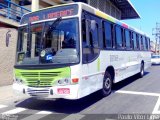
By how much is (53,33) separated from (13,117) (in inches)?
102

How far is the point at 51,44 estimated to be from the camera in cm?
684

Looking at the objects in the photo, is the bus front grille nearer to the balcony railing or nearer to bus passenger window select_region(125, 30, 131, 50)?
bus passenger window select_region(125, 30, 131, 50)

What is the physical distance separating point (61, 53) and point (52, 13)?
54.7 inches

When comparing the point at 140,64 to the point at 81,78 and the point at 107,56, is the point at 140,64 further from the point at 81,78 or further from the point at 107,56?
the point at 81,78

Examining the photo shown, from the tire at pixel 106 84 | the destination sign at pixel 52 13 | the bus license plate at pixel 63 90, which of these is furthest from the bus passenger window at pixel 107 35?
the bus license plate at pixel 63 90

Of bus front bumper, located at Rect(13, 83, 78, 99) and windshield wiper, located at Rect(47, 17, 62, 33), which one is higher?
windshield wiper, located at Rect(47, 17, 62, 33)

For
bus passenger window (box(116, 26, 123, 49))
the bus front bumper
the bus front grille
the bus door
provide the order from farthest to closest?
bus passenger window (box(116, 26, 123, 49))
the bus door
the bus front grille
the bus front bumper

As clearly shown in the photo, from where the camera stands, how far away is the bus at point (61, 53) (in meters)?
6.41

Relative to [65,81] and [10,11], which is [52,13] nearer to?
[65,81]

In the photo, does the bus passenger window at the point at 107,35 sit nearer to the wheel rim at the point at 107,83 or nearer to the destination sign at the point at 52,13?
the wheel rim at the point at 107,83

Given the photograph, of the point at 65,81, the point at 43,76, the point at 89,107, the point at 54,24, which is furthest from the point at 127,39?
the point at 43,76

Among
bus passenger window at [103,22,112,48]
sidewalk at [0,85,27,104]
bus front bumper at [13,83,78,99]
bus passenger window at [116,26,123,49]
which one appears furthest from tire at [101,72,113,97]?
sidewalk at [0,85,27,104]

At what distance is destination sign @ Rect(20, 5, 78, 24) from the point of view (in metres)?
6.87

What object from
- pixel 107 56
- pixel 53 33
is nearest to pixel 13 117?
pixel 53 33
